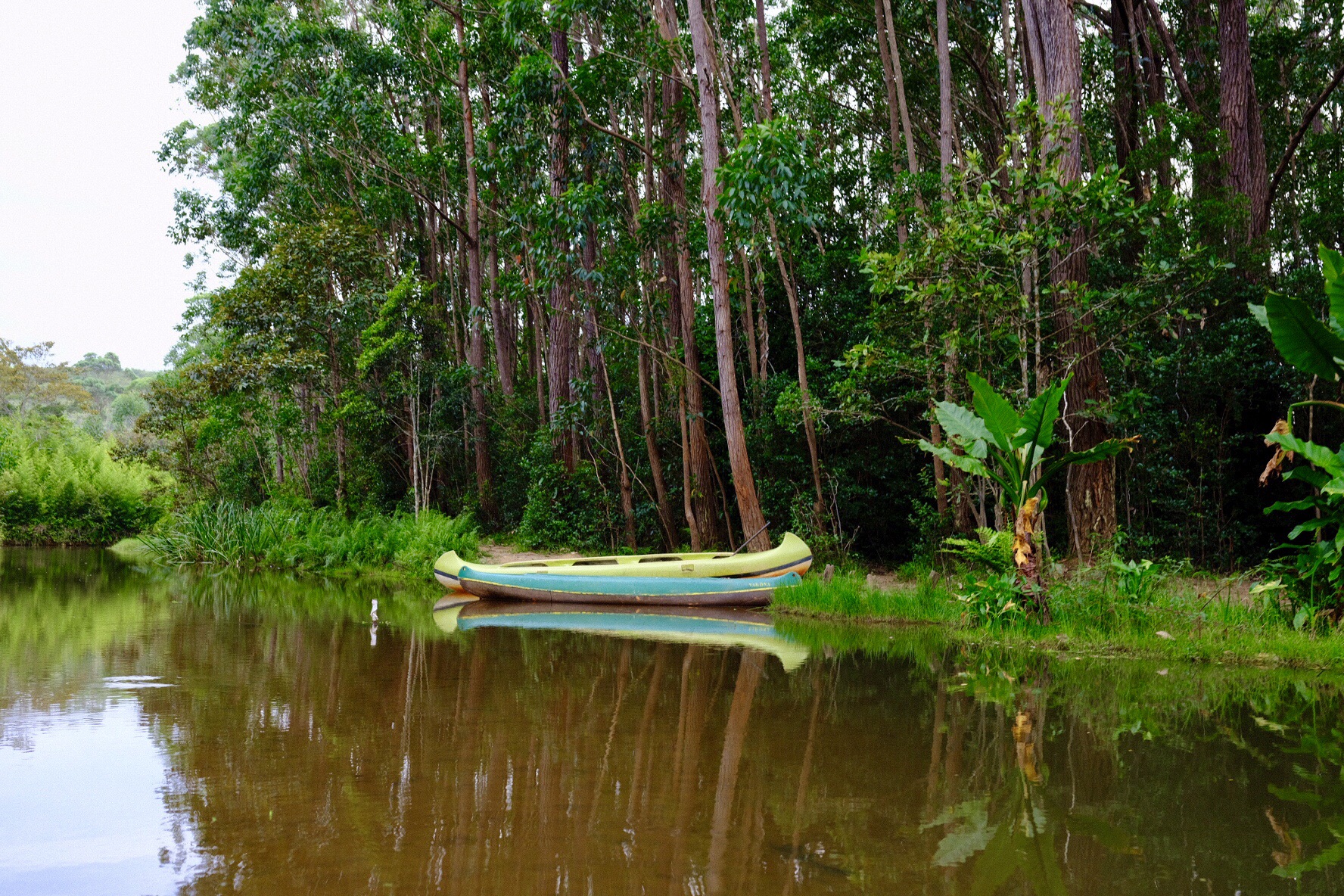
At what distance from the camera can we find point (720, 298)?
11992 mm

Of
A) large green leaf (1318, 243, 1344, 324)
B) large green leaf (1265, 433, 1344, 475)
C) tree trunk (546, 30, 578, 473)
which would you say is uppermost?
tree trunk (546, 30, 578, 473)

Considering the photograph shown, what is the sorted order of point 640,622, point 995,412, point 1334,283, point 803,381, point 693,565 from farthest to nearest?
point 803,381
point 693,565
point 640,622
point 995,412
point 1334,283

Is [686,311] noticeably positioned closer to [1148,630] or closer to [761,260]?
[761,260]

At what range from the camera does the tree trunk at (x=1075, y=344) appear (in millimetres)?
10133

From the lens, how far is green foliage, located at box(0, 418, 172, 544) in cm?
2384

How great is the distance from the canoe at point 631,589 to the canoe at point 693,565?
53 mm

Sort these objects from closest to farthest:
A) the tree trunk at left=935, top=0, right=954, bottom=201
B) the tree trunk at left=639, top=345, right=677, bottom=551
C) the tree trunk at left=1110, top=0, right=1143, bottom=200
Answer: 1. the tree trunk at left=935, top=0, right=954, bottom=201
2. the tree trunk at left=639, top=345, right=677, bottom=551
3. the tree trunk at left=1110, top=0, right=1143, bottom=200

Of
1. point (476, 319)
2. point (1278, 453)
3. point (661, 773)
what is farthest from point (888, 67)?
point (661, 773)

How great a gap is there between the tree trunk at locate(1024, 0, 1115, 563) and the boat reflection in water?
3.63 metres

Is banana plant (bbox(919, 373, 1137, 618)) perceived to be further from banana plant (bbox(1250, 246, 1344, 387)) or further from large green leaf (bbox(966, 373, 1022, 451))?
banana plant (bbox(1250, 246, 1344, 387))

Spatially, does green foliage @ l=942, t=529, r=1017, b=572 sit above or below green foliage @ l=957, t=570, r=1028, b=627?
above

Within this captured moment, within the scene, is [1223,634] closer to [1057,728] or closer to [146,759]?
[1057,728]

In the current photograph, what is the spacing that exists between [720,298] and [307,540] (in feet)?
31.0

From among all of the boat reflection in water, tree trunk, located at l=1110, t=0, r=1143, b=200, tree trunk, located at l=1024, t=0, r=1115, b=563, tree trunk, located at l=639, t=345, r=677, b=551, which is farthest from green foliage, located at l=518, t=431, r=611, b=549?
tree trunk, located at l=1110, t=0, r=1143, b=200
